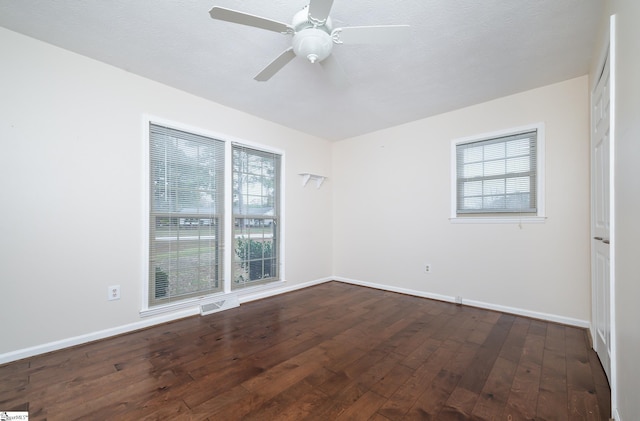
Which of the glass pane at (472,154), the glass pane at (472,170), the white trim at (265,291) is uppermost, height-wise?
the glass pane at (472,154)

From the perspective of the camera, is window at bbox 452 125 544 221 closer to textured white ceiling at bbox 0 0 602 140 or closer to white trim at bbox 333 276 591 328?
textured white ceiling at bbox 0 0 602 140

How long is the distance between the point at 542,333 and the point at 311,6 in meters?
3.41

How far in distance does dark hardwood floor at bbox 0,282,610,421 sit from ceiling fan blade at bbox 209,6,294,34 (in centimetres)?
224

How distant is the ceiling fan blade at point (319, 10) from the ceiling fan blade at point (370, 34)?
14cm

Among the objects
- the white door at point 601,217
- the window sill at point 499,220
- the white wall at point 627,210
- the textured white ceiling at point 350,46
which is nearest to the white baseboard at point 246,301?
the white door at point 601,217

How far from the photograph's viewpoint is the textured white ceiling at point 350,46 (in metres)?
1.88

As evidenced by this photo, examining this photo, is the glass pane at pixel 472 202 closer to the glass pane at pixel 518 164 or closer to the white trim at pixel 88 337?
the glass pane at pixel 518 164

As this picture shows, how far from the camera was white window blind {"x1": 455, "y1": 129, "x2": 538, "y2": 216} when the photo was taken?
309 cm

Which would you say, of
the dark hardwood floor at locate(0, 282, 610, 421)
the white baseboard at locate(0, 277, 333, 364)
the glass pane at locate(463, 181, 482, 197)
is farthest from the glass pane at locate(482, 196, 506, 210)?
the white baseboard at locate(0, 277, 333, 364)

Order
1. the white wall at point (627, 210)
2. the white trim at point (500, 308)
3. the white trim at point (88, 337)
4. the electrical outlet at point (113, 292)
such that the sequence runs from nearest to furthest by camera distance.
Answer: the white wall at point (627, 210), the white trim at point (88, 337), the electrical outlet at point (113, 292), the white trim at point (500, 308)

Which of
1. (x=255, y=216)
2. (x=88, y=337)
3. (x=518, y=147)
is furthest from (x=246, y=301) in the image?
(x=518, y=147)

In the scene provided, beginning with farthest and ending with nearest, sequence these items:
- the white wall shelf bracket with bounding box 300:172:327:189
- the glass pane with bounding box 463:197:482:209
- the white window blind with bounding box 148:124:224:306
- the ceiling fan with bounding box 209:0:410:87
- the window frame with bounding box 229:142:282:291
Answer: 1. the white wall shelf bracket with bounding box 300:172:327:189
2. the window frame with bounding box 229:142:282:291
3. the glass pane with bounding box 463:197:482:209
4. the white window blind with bounding box 148:124:224:306
5. the ceiling fan with bounding box 209:0:410:87

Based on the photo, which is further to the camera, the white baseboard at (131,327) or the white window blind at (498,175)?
the white window blind at (498,175)

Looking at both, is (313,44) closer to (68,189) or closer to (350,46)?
(350,46)
